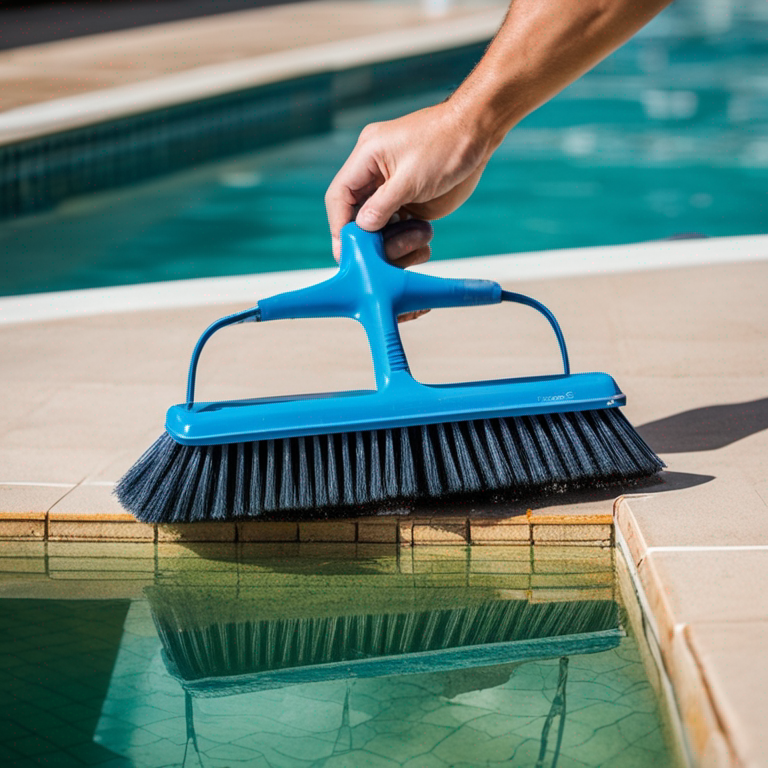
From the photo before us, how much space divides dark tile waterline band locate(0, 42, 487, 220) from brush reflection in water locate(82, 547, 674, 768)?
4490 millimetres

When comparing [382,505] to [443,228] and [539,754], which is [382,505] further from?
[443,228]

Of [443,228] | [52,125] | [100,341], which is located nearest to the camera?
[100,341]

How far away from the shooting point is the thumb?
183 cm

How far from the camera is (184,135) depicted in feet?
22.7

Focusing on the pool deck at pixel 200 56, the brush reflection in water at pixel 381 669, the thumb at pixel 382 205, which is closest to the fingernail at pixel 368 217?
Answer: the thumb at pixel 382 205

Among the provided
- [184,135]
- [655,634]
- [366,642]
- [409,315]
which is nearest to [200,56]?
[184,135]

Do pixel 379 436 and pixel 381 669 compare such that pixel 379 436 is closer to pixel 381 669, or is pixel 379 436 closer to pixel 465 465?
pixel 465 465

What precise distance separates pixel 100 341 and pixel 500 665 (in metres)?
1.83

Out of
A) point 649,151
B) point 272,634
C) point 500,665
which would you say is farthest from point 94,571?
point 649,151

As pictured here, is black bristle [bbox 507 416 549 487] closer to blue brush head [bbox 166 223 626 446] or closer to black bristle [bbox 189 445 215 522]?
blue brush head [bbox 166 223 626 446]

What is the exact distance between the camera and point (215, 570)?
71.6 inches

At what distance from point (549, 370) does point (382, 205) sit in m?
0.86

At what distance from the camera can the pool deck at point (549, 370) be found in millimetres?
1442

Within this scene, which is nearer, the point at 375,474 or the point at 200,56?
the point at 375,474
